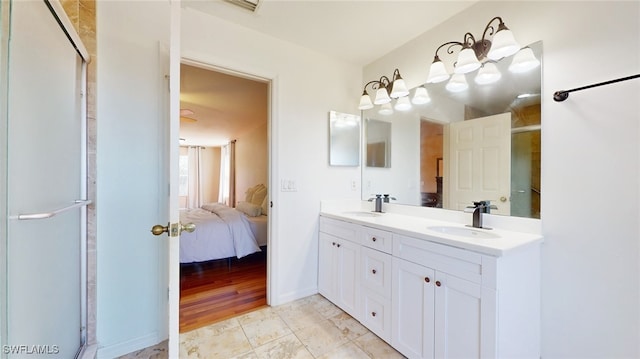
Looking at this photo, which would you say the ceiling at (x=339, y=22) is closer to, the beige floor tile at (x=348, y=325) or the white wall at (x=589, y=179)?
the white wall at (x=589, y=179)

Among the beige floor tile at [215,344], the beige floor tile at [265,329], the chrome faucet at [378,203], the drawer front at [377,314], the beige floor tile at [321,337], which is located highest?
the chrome faucet at [378,203]

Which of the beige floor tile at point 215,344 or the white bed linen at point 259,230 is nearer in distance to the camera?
the beige floor tile at point 215,344

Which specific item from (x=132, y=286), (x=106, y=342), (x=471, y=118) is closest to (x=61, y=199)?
(x=132, y=286)

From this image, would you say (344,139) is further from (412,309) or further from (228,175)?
(228,175)

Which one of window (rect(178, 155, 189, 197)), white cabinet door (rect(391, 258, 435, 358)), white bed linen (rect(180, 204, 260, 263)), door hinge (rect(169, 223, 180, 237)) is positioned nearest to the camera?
door hinge (rect(169, 223, 180, 237))

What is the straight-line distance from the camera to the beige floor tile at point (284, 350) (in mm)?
1537

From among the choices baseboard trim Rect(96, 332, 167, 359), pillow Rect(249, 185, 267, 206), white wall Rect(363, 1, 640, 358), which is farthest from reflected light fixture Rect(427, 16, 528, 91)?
pillow Rect(249, 185, 267, 206)

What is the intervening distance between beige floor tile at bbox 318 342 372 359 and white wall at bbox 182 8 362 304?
725mm

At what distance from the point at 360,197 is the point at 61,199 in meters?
2.20

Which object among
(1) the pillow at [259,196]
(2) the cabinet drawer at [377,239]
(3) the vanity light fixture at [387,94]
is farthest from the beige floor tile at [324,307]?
(1) the pillow at [259,196]

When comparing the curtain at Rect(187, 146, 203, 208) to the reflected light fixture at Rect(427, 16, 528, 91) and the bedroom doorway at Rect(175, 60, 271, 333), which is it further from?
the reflected light fixture at Rect(427, 16, 528, 91)

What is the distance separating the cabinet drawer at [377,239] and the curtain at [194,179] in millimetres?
7113

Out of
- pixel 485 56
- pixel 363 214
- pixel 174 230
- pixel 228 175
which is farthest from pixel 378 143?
pixel 228 175

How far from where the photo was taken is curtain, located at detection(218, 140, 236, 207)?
684cm
